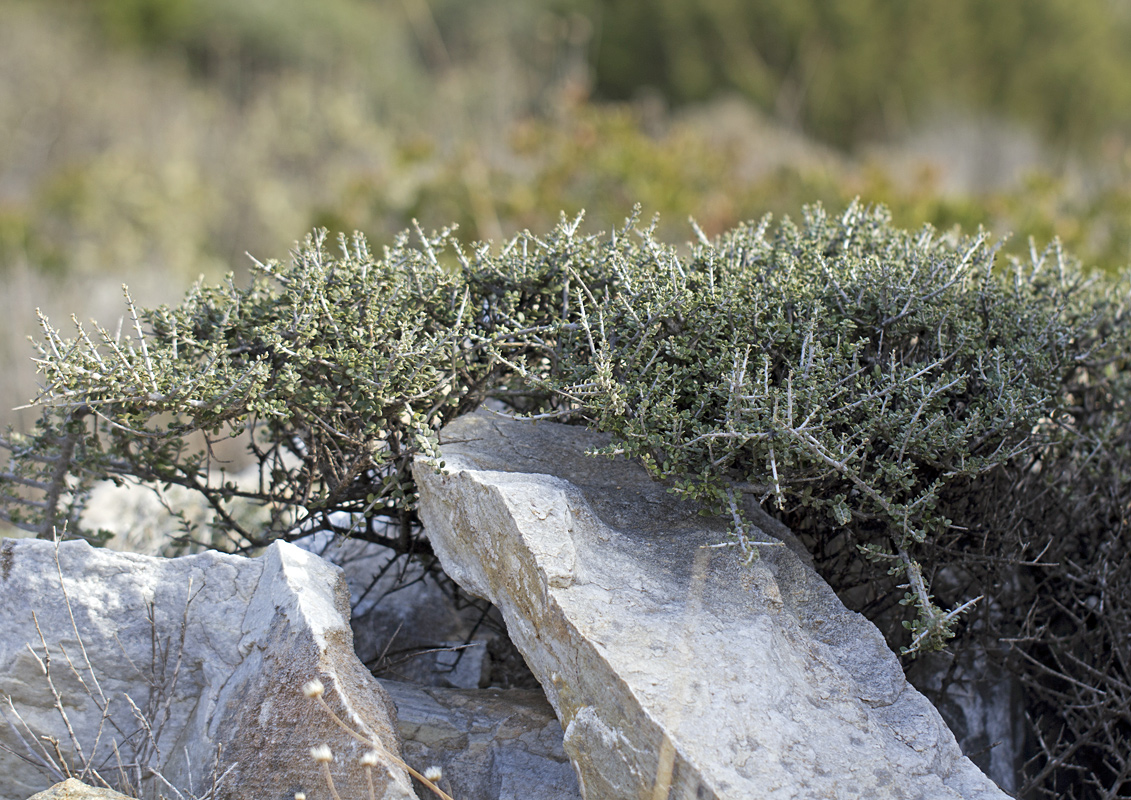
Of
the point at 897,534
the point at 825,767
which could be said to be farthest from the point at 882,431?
the point at 825,767

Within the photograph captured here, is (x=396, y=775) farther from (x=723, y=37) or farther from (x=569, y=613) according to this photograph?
(x=723, y=37)

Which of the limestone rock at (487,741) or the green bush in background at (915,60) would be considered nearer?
the limestone rock at (487,741)

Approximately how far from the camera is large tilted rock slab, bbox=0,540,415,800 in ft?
6.48

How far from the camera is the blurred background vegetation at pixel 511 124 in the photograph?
6.79 meters

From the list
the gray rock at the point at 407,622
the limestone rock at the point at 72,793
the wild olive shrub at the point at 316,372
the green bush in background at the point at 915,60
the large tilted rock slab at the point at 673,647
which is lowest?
the gray rock at the point at 407,622

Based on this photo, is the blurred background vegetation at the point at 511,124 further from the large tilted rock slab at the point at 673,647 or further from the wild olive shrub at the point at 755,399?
the large tilted rock slab at the point at 673,647

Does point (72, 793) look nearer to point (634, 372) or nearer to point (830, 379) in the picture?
point (634, 372)

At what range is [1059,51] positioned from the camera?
1462cm

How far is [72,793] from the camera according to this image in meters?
1.78

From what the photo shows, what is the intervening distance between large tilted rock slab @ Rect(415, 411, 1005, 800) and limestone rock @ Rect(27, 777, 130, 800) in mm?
823

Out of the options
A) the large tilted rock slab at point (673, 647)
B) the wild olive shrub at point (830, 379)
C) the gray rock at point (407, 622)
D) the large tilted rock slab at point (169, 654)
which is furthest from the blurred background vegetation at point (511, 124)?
the large tilted rock slab at point (673, 647)

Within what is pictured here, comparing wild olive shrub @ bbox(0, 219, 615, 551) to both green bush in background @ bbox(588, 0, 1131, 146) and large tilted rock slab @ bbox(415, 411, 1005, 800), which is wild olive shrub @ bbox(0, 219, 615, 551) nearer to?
large tilted rock slab @ bbox(415, 411, 1005, 800)

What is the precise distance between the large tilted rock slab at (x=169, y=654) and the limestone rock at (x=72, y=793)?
0.20 meters

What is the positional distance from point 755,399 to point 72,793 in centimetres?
157
